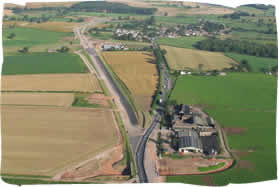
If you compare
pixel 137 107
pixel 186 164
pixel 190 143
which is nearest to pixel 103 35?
pixel 137 107

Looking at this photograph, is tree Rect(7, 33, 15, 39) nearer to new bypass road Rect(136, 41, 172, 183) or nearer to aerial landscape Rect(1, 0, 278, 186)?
aerial landscape Rect(1, 0, 278, 186)

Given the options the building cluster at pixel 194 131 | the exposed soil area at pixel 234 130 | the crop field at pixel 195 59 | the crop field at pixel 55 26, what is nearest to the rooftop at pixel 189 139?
the building cluster at pixel 194 131

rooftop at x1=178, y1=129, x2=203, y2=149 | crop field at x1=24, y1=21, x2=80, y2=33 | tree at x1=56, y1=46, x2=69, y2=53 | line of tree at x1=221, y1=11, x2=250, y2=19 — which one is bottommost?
rooftop at x1=178, y1=129, x2=203, y2=149

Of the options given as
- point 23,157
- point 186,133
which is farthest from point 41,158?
point 186,133

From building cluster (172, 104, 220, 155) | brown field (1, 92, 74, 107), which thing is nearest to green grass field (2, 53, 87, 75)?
brown field (1, 92, 74, 107)

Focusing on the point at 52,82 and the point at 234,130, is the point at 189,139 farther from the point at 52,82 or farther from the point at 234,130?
the point at 52,82

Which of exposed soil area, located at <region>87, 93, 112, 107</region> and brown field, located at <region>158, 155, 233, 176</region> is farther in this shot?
exposed soil area, located at <region>87, 93, 112, 107</region>
